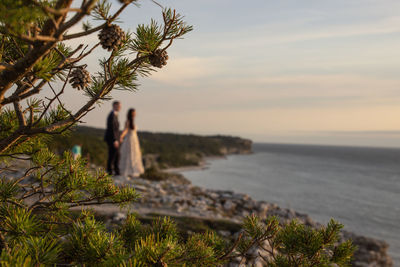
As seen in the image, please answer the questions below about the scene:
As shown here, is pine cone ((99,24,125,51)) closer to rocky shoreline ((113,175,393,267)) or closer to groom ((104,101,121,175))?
rocky shoreline ((113,175,393,267))

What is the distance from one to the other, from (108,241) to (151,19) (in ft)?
4.36

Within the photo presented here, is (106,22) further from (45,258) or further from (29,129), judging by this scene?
(45,258)

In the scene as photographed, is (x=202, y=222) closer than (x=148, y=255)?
No

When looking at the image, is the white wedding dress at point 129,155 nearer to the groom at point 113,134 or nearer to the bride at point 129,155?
the bride at point 129,155

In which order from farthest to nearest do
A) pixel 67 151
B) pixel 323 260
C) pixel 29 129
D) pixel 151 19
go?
1. pixel 67 151
2. pixel 323 260
3. pixel 151 19
4. pixel 29 129

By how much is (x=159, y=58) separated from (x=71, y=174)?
911mm

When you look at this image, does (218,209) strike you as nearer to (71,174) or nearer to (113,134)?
(113,134)

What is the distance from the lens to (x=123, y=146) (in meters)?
12.8

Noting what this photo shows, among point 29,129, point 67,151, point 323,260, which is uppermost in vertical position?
point 29,129

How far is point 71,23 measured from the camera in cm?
122

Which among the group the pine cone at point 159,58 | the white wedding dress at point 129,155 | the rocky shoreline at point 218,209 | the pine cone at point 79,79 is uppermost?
the pine cone at point 159,58

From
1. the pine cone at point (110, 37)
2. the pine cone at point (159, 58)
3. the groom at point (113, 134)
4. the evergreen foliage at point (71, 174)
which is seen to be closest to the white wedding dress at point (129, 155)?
the groom at point (113, 134)

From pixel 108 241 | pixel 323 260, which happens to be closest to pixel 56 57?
pixel 108 241

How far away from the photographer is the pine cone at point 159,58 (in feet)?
5.50
